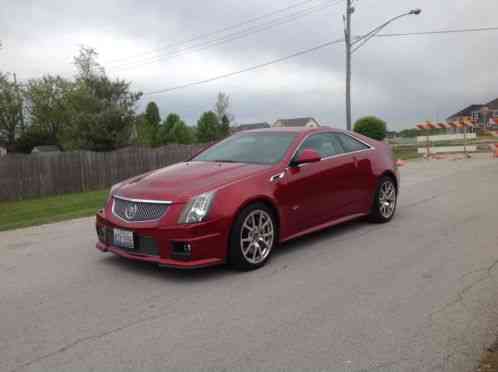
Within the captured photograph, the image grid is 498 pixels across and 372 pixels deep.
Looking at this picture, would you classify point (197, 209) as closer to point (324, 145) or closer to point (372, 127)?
point (324, 145)

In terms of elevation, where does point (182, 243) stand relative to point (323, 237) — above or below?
above

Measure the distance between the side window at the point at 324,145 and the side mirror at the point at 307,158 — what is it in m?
0.26

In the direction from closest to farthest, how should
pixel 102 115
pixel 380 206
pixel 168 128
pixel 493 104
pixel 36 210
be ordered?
pixel 380 206, pixel 36 210, pixel 102 115, pixel 168 128, pixel 493 104

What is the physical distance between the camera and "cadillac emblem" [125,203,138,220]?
4.95 meters

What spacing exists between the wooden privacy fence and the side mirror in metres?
14.4

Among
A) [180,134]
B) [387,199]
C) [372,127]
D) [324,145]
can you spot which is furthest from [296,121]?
[324,145]

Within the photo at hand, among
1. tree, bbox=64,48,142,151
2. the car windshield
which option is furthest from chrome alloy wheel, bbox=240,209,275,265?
tree, bbox=64,48,142,151

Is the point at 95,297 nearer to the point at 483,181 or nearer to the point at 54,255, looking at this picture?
the point at 54,255

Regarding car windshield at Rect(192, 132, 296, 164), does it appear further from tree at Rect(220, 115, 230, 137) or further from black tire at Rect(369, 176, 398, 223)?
tree at Rect(220, 115, 230, 137)

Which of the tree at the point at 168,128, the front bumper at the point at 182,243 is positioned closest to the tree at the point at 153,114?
the tree at the point at 168,128

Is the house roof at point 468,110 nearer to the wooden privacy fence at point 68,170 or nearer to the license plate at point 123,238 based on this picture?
the wooden privacy fence at point 68,170

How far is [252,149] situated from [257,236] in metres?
1.42

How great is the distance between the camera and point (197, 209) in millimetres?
4680

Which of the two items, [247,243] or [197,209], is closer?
[197,209]
